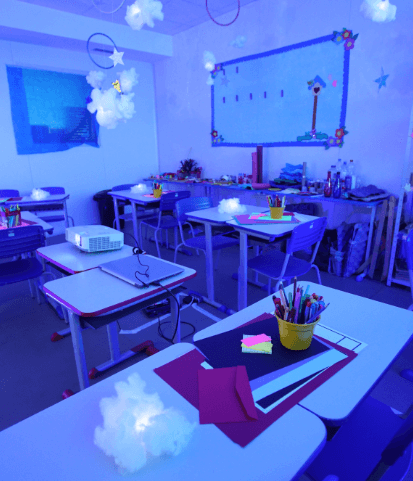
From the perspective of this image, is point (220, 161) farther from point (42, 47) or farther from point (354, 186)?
point (42, 47)

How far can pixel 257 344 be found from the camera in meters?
0.94

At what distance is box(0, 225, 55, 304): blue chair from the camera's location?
228cm

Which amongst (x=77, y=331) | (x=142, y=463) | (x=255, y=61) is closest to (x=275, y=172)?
(x=255, y=61)

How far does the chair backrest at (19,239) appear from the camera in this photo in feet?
7.42

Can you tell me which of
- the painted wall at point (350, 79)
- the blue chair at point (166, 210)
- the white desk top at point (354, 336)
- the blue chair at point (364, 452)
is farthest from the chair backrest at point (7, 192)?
the blue chair at point (364, 452)

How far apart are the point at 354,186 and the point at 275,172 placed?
43.5 inches

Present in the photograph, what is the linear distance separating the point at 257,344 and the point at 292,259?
1.68m

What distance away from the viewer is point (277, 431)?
68 centimetres

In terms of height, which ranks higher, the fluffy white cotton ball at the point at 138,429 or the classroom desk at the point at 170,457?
the fluffy white cotton ball at the point at 138,429

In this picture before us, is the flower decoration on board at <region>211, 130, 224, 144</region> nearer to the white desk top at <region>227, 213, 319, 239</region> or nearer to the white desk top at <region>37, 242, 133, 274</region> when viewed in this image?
the white desk top at <region>227, 213, 319, 239</region>

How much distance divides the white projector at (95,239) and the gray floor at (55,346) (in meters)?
0.77

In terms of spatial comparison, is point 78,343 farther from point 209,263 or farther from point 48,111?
point 48,111

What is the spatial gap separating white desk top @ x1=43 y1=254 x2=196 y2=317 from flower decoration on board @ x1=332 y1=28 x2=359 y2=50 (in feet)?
10.6

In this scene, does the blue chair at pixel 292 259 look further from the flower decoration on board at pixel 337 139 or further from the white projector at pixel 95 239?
the flower decoration on board at pixel 337 139
